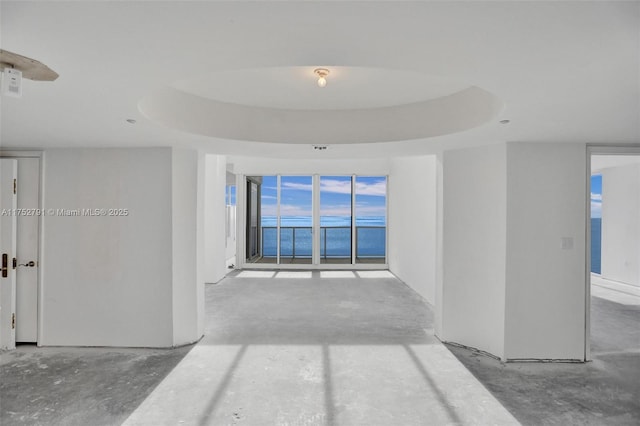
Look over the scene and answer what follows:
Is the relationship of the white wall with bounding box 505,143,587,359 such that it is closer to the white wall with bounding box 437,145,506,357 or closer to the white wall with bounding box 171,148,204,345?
the white wall with bounding box 437,145,506,357

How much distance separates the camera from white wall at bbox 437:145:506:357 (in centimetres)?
346

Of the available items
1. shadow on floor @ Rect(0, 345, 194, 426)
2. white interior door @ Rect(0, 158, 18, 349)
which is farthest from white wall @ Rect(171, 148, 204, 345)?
white interior door @ Rect(0, 158, 18, 349)

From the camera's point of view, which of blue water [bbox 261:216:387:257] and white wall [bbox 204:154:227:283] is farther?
blue water [bbox 261:216:387:257]

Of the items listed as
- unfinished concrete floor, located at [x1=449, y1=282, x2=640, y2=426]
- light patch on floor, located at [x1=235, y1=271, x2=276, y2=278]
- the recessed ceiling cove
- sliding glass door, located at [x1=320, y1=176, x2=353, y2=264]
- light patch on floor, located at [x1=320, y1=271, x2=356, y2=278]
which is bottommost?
unfinished concrete floor, located at [x1=449, y1=282, x2=640, y2=426]

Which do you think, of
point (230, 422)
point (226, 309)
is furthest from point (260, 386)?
point (226, 309)

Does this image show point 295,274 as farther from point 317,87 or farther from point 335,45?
point 335,45

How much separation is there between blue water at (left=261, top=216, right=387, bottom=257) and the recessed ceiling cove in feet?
17.4

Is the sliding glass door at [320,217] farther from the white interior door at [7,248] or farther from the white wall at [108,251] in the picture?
the white interior door at [7,248]

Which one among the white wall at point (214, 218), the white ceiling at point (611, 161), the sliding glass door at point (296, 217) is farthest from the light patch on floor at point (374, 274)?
the white ceiling at point (611, 161)

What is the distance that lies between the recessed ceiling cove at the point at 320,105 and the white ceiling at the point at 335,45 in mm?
198

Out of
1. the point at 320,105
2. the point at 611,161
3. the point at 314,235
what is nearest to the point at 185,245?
the point at 320,105

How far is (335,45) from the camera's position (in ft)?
4.82

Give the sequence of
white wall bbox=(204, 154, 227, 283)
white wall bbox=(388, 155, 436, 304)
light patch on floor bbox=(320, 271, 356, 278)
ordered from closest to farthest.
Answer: white wall bbox=(388, 155, 436, 304) → white wall bbox=(204, 154, 227, 283) → light patch on floor bbox=(320, 271, 356, 278)

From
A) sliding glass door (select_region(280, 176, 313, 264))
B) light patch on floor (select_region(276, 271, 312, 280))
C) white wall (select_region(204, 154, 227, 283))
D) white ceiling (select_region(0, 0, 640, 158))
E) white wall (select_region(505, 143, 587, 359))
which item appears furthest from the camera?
sliding glass door (select_region(280, 176, 313, 264))
